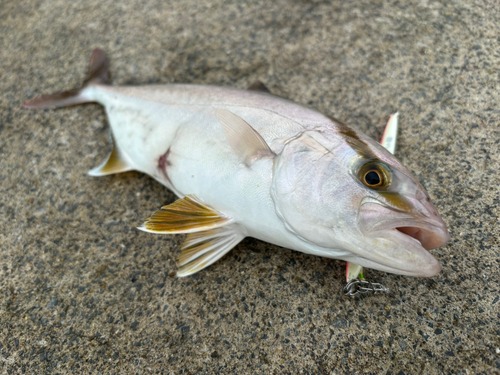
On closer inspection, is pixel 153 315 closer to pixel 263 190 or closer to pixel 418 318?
pixel 263 190

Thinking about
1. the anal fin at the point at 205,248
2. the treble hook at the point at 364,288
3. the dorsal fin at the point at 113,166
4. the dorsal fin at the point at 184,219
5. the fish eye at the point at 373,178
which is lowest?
the treble hook at the point at 364,288

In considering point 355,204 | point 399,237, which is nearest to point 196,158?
point 355,204

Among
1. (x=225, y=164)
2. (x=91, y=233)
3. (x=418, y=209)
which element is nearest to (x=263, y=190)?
(x=225, y=164)

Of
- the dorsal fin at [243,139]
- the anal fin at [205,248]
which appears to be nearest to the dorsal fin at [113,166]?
the anal fin at [205,248]

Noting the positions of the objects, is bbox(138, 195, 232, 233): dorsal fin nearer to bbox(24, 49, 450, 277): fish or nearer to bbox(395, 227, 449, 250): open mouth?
bbox(24, 49, 450, 277): fish

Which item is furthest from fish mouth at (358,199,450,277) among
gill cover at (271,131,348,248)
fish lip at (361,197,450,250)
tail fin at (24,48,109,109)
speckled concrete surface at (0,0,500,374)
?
tail fin at (24,48,109,109)

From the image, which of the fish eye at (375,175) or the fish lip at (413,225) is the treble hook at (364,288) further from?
the fish eye at (375,175)

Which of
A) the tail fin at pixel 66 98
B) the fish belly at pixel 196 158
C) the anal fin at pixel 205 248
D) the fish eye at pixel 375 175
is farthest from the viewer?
the tail fin at pixel 66 98
